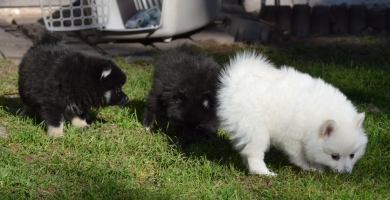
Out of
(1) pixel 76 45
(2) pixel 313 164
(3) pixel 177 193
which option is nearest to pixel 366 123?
(2) pixel 313 164

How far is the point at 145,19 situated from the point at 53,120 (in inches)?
141

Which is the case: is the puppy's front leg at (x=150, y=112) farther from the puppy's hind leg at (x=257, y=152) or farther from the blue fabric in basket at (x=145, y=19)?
the blue fabric in basket at (x=145, y=19)

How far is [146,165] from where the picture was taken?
175 inches

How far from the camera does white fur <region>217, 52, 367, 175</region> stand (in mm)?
4020

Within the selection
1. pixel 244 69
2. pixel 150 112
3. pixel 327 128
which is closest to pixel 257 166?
pixel 327 128

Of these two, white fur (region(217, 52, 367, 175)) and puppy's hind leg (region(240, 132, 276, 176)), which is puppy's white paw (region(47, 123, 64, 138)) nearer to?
white fur (region(217, 52, 367, 175))

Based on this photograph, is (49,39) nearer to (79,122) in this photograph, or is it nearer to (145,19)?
(79,122)

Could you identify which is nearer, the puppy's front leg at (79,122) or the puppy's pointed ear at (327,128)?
the puppy's pointed ear at (327,128)

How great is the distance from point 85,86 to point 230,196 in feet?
5.47

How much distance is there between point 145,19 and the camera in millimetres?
8141

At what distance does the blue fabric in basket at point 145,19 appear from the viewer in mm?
8109

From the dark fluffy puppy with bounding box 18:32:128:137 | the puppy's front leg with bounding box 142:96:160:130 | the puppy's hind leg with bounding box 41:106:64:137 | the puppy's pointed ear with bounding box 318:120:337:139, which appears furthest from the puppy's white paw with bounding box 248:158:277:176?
the puppy's hind leg with bounding box 41:106:64:137

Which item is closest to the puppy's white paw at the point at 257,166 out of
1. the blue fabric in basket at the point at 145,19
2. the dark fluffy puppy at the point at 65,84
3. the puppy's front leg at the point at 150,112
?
the puppy's front leg at the point at 150,112

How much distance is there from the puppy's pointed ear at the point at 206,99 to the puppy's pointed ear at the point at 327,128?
3.74 ft
